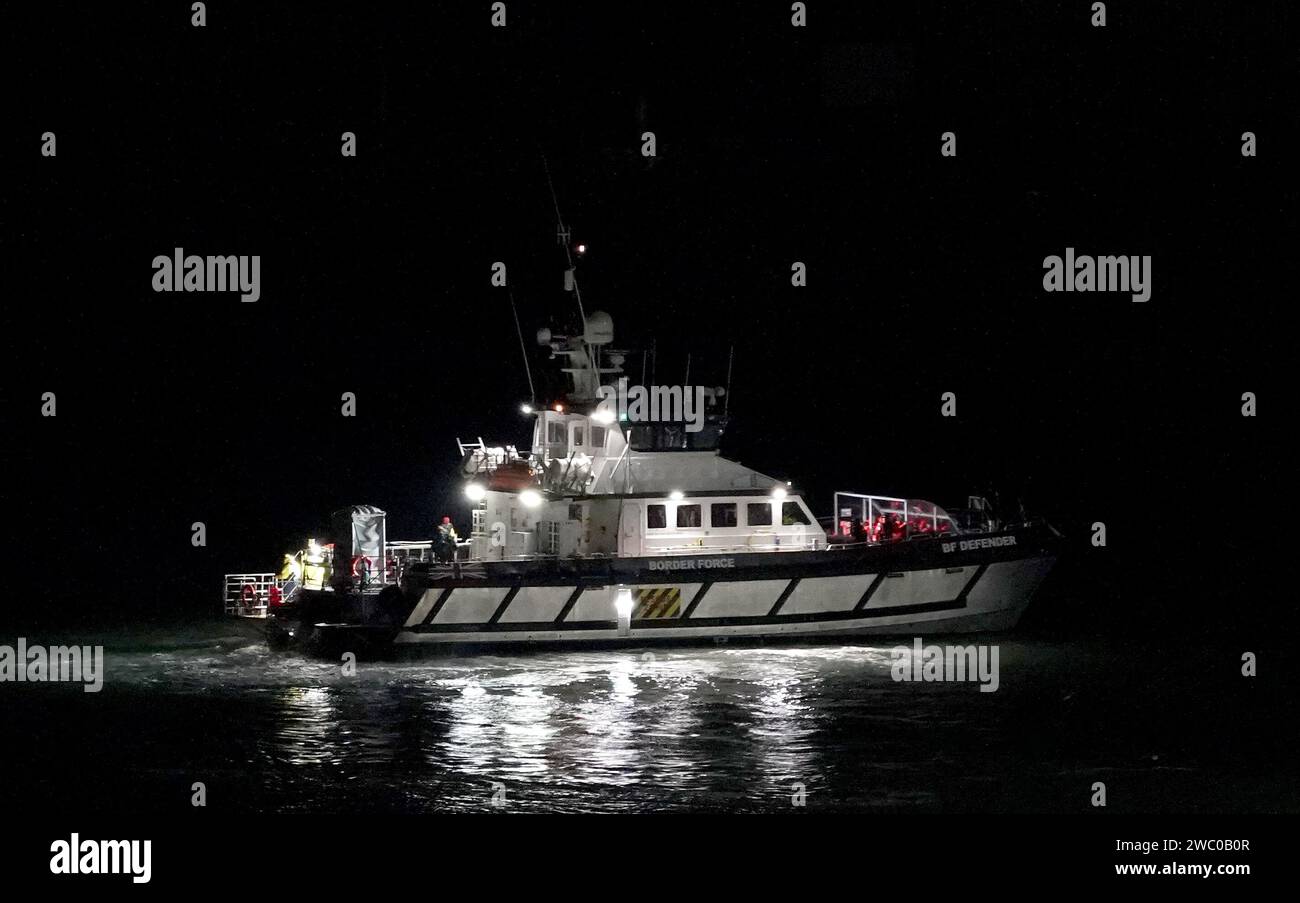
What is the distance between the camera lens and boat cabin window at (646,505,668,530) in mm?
32406

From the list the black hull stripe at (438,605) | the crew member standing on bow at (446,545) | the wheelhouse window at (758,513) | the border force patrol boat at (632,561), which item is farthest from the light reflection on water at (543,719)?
the crew member standing on bow at (446,545)

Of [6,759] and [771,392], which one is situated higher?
[771,392]

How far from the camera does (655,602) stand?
3131 cm

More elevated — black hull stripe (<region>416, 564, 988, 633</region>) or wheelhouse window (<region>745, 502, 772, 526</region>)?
wheelhouse window (<region>745, 502, 772, 526</region>)

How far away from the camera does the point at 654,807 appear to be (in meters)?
19.8

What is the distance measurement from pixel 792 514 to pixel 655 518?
2537mm

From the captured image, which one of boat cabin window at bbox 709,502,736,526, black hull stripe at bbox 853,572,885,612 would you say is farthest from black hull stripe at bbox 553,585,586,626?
black hull stripe at bbox 853,572,885,612

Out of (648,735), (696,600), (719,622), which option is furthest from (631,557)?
(648,735)

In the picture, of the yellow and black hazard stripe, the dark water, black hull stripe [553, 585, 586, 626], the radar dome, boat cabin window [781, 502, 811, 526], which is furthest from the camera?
the radar dome

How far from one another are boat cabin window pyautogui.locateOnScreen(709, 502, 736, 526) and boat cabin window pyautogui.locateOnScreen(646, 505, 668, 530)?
2.78 ft

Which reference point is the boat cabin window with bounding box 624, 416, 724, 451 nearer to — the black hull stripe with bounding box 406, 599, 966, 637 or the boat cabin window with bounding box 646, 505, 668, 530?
the boat cabin window with bounding box 646, 505, 668, 530

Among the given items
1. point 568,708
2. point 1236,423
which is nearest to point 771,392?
point 1236,423
